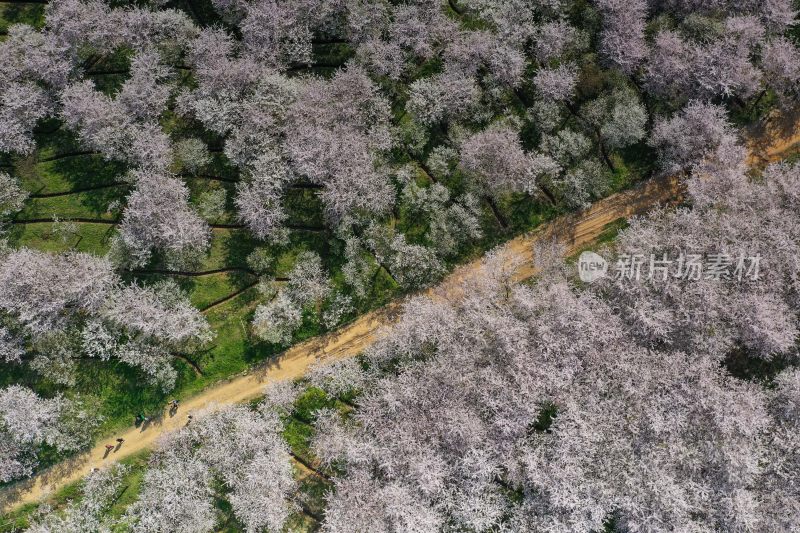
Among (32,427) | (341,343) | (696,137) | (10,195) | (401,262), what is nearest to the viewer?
(696,137)

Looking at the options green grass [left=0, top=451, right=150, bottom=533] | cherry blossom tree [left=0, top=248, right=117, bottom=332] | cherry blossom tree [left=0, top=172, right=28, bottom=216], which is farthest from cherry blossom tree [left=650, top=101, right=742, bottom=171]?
cherry blossom tree [left=0, top=172, right=28, bottom=216]

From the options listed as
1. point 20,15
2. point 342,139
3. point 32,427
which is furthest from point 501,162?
point 32,427

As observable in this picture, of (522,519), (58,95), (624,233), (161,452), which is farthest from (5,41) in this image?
(522,519)

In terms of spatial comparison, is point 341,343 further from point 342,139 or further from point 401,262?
point 342,139

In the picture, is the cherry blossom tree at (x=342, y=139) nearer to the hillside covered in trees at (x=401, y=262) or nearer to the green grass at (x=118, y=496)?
the hillside covered in trees at (x=401, y=262)

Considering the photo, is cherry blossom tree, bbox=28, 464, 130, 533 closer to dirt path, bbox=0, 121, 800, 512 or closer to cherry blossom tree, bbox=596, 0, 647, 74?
dirt path, bbox=0, 121, 800, 512

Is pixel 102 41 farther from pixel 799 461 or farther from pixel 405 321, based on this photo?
pixel 799 461
